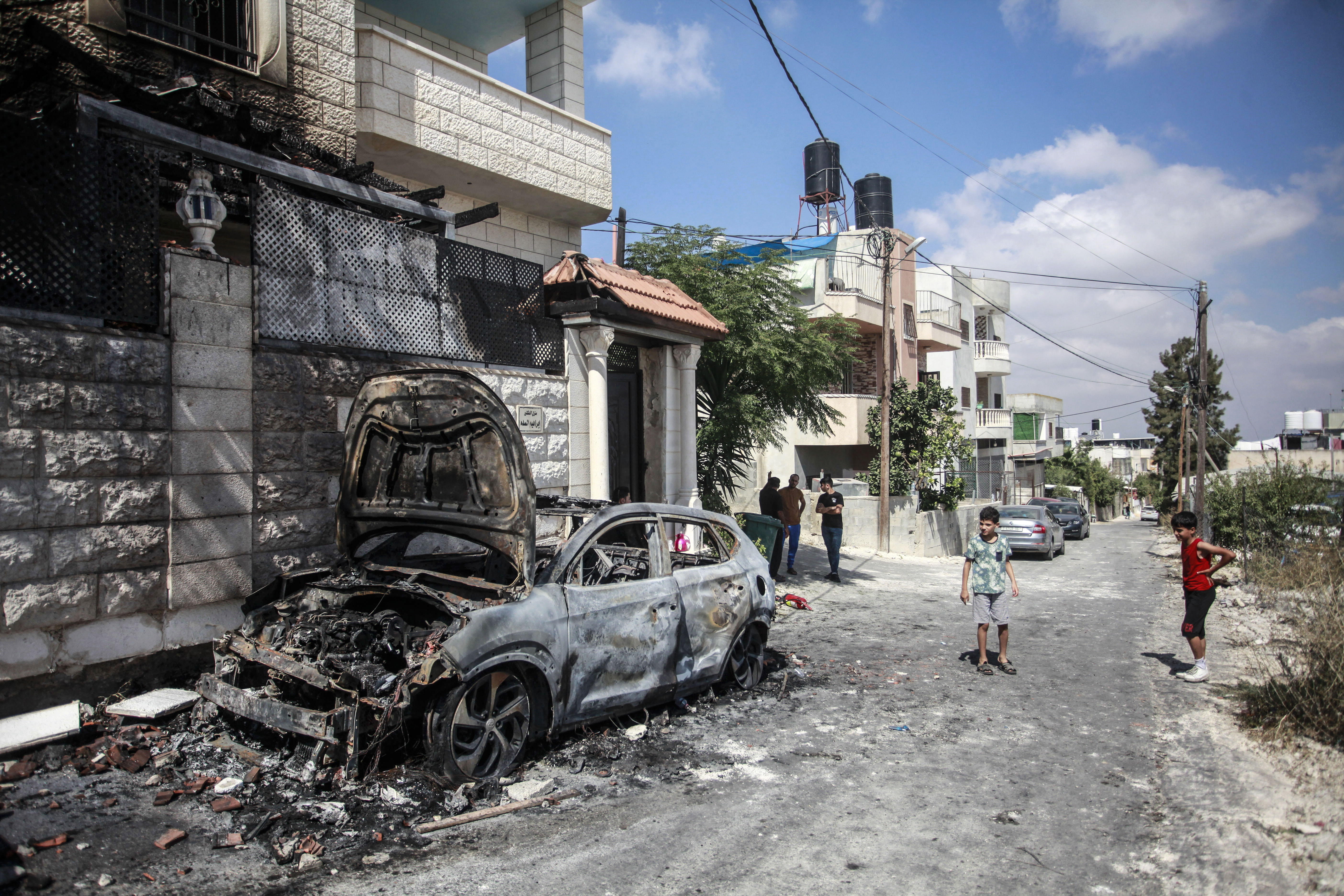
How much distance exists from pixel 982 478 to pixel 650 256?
84.8 ft

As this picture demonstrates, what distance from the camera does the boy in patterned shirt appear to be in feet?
24.6

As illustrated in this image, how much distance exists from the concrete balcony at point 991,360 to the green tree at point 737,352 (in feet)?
92.8

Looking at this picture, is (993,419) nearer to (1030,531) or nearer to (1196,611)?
(1030,531)

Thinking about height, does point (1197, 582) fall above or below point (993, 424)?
below

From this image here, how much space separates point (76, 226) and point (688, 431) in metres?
7.81

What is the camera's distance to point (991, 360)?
39812mm

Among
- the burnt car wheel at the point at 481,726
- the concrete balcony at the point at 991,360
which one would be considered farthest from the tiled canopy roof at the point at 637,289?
the concrete balcony at the point at 991,360

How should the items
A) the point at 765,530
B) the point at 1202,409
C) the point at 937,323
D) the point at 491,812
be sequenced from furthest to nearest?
the point at 937,323 → the point at 1202,409 → the point at 765,530 → the point at 491,812

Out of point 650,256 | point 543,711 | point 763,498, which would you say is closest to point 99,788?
point 543,711

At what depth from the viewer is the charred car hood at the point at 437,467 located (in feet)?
15.7

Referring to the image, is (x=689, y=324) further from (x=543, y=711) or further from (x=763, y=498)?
(x=543, y=711)

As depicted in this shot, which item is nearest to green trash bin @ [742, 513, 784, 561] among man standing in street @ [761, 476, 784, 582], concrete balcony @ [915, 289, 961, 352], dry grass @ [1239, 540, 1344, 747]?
man standing in street @ [761, 476, 784, 582]

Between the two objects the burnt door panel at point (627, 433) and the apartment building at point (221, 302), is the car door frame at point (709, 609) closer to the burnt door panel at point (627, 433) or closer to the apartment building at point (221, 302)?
the apartment building at point (221, 302)

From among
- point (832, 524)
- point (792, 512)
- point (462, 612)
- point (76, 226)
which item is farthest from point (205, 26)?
point (832, 524)
